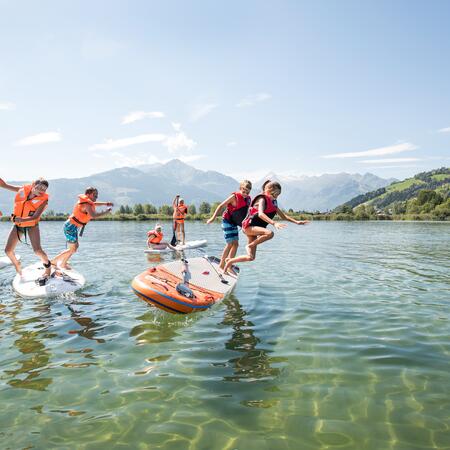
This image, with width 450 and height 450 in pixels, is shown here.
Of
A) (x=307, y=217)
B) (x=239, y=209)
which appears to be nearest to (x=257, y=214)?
(x=239, y=209)

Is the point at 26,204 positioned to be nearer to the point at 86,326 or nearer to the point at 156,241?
the point at 86,326

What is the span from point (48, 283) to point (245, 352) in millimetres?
7296

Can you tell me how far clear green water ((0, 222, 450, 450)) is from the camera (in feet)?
13.9

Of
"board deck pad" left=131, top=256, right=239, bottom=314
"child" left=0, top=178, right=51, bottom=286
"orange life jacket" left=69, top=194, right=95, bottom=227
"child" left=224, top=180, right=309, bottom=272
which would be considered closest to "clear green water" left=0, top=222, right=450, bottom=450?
"board deck pad" left=131, top=256, right=239, bottom=314

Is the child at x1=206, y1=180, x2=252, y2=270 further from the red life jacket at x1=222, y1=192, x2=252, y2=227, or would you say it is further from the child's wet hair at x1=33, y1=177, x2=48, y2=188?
the child's wet hair at x1=33, y1=177, x2=48, y2=188

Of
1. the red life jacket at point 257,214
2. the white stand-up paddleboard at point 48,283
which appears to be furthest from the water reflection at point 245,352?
the white stand-up paddleboard at point 48,283

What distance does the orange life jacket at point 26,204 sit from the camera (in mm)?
Answer: 10414

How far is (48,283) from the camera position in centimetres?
1090

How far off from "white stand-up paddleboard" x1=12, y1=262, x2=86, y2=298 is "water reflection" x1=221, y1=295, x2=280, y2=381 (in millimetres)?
5280

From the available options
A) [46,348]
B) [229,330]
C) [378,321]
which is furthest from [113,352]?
[378,321]

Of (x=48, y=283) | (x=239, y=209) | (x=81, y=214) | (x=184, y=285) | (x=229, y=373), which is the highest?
(x=239, y=209)

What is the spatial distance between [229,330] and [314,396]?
293 centimetres

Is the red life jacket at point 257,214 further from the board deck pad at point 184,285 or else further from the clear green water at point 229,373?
the clear green water at point 229,373

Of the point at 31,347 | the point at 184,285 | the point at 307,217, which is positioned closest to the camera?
the point at 31,347
